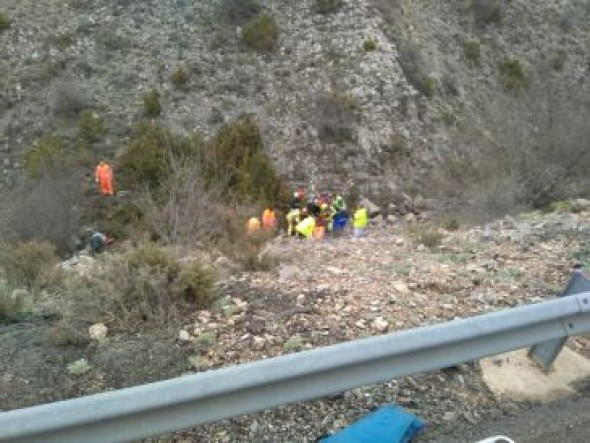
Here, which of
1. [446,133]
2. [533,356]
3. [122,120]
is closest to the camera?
[533,356]

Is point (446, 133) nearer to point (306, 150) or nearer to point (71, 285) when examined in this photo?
point (306, 150)

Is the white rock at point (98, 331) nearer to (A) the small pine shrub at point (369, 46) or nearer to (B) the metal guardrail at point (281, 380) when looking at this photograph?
(B) the metal guardrail at point (281, 380)

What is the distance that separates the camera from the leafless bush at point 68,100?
2381 centimetres

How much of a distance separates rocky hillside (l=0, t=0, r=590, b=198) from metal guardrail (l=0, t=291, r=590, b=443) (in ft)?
59.2

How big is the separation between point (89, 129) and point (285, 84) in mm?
6671

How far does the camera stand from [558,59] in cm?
3209

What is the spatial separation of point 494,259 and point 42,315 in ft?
11.7

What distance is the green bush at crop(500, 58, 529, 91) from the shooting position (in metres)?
29.6

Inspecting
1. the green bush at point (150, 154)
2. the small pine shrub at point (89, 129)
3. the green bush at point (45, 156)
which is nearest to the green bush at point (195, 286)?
the green bush at point (150, 154)

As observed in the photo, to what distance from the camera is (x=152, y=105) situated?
2375 centimetres

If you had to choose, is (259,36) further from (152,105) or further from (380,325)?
(380,325)

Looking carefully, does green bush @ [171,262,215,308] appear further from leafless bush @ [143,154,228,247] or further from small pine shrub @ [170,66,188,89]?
small pine shrub @ [170,66,188,89]

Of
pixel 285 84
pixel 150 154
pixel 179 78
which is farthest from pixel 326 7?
pixel 150 154

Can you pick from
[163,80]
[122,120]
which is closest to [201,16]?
[163,80]
